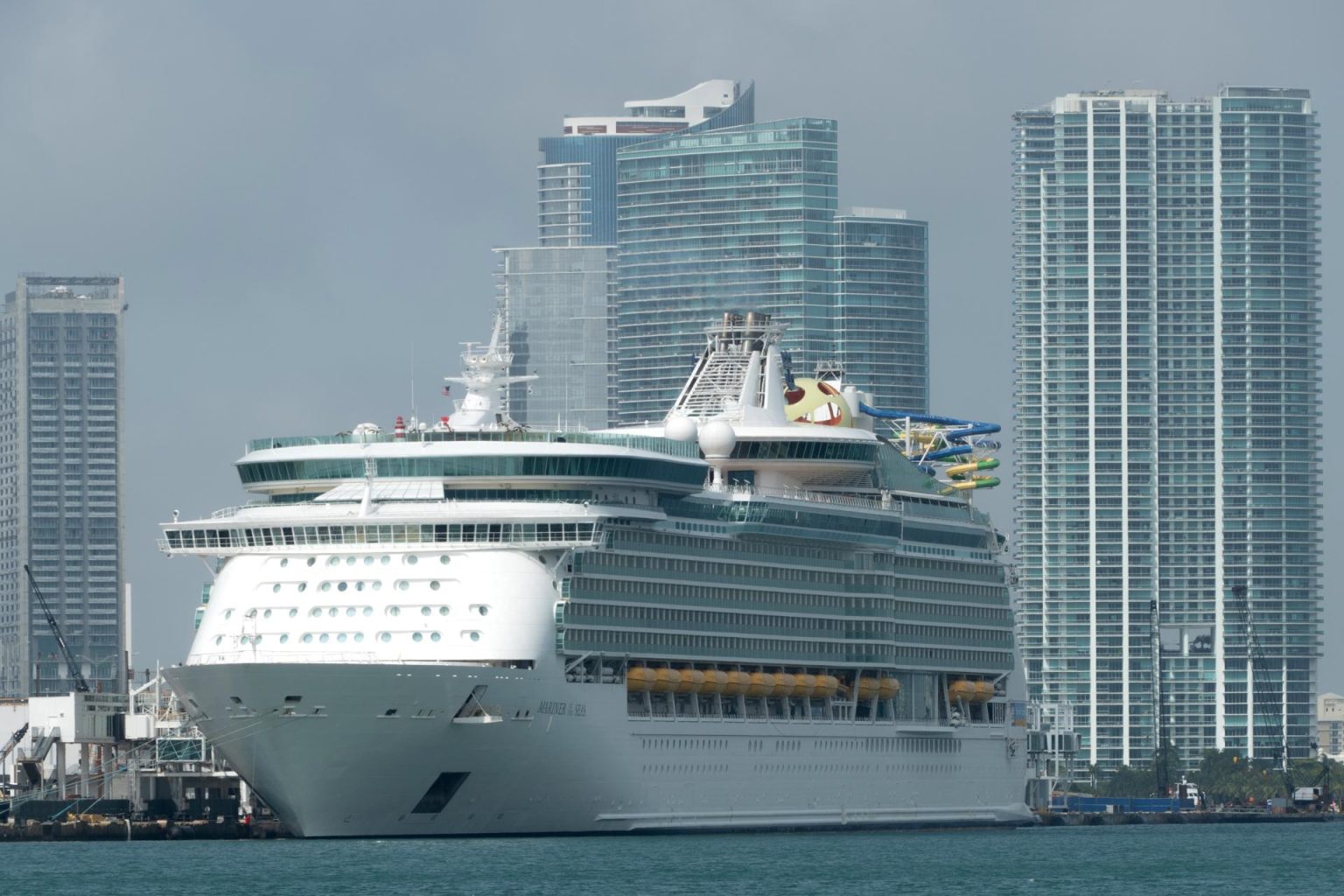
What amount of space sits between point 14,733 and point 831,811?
94.5 feet

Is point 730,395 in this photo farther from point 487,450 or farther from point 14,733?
point 14,733

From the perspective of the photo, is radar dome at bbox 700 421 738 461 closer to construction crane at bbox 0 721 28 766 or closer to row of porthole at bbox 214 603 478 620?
row of porthole at bbox 214 603 478 620

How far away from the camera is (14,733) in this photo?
11269cm

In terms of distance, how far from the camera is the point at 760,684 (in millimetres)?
102562

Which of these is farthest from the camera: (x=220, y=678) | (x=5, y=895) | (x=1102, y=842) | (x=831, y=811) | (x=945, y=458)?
(x=945, y=458)

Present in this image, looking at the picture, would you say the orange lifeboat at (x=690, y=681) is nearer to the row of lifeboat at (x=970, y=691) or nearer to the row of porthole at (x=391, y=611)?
the row of porthole at (x=391, y=611)

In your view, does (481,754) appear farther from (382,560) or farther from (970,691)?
(970,691)

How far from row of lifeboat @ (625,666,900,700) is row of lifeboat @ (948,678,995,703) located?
434cm

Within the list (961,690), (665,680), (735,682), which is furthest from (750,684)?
(961,690)

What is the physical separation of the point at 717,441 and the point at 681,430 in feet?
8.01

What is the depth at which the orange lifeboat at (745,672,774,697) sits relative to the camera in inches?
4026

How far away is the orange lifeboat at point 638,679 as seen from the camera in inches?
3807

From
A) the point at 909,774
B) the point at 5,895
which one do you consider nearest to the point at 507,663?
the point at 5,895


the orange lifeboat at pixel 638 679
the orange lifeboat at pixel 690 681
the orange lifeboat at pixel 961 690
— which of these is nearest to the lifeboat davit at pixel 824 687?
the orange lifeboat at pixel 690 681
